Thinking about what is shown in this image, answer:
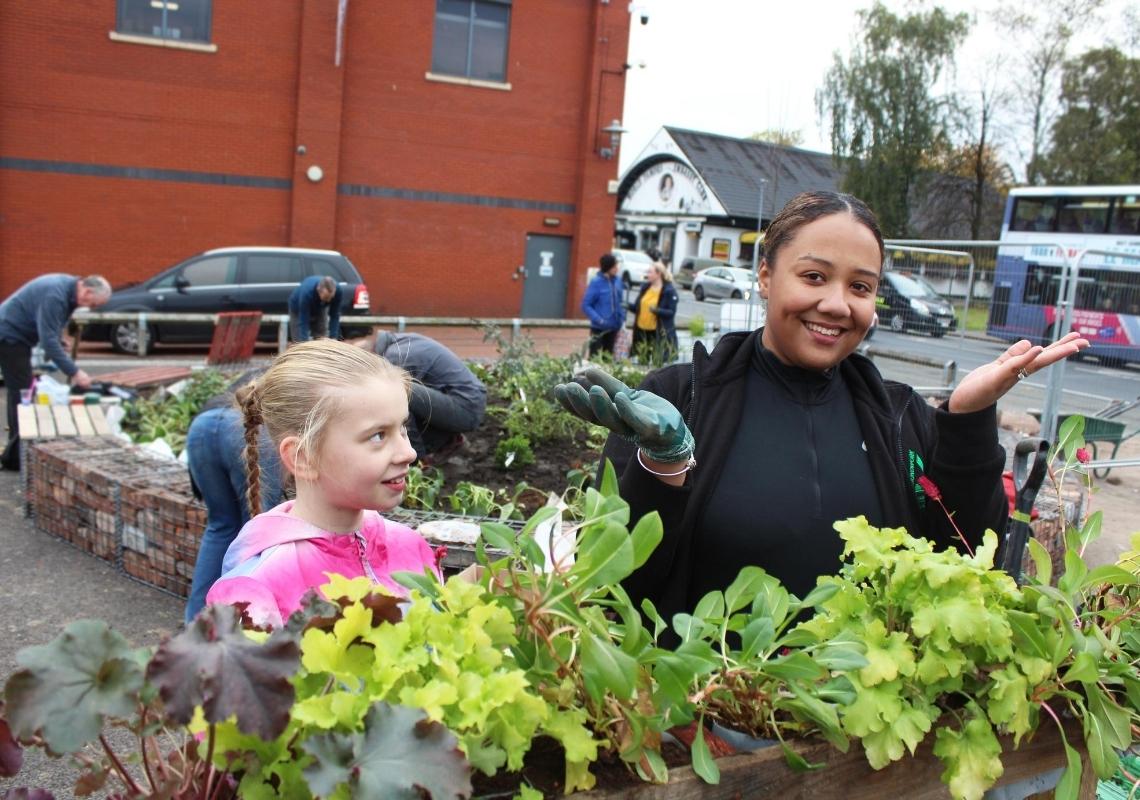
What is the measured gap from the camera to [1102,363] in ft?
33.0

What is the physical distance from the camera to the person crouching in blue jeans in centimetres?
410

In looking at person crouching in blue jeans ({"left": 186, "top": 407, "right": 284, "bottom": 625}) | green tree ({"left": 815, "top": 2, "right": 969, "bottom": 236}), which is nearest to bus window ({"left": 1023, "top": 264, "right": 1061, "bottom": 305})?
person crouching in blue jeans ({"left": 186, "top": 407, "right": 284, "bottom": 625})

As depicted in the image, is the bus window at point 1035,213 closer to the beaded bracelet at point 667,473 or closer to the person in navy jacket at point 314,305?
the person in navy jacket at point 314,305

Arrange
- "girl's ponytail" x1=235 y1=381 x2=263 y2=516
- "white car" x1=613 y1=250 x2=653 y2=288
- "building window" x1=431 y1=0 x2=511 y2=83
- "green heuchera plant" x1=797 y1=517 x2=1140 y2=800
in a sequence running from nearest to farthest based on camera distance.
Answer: "green heuchera plant" x1=797 y1=517 x2=1140 y2=800
"girl's ponytail" x1=235 y1=381 x2=263 y2=516
"building window" x1=431 y1=0 x2=511 y2=83
"white car" x1=613 y1=250 x2=653 y2=288

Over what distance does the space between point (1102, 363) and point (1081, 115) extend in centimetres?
2884

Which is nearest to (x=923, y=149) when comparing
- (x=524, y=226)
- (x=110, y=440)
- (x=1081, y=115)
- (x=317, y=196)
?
(x=1081, y=115)

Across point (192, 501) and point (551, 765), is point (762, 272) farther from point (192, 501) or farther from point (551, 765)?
point (192, 501)

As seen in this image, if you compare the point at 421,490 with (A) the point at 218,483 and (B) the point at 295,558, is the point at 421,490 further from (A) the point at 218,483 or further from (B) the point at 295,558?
(B) the point at 295,558

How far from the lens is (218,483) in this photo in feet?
13.8

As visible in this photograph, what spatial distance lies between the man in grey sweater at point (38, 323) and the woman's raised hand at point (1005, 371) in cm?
754

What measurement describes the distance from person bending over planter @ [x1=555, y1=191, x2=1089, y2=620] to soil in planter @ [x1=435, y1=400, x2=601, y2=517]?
3.34 m

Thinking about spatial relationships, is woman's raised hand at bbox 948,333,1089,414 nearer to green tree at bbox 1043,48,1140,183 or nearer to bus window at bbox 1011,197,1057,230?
bus window at bbox 1011,197,1057,230

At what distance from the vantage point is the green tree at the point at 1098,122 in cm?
3309

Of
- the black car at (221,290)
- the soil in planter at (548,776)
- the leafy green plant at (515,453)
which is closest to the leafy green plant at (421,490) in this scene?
the leafy green plant at (515,453)
